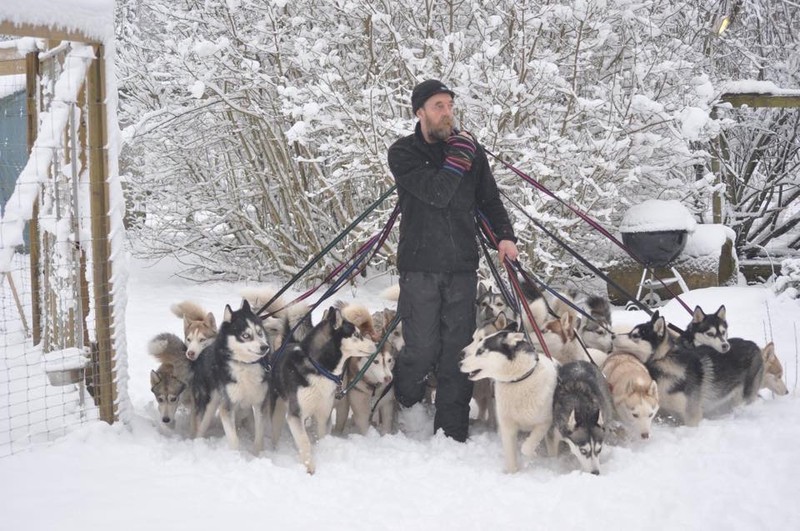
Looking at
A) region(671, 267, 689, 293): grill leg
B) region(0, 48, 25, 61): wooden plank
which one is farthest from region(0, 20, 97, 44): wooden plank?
region(671, 267, 689, 293): grill leg

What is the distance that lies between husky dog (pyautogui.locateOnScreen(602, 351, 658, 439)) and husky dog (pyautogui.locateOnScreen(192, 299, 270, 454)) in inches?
85.1

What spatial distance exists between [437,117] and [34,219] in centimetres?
315

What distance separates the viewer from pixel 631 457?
161 inches

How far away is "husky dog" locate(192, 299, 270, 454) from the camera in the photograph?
4348 mm

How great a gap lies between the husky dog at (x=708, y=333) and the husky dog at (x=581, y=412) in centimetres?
96

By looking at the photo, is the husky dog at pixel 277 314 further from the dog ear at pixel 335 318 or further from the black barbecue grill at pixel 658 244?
the black barbecue grill at pixel 658 244

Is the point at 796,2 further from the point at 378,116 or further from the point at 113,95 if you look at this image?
the point at 113,95

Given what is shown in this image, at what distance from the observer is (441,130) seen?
14.6 ft

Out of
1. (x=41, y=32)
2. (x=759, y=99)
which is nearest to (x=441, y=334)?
(x=41, y=32)

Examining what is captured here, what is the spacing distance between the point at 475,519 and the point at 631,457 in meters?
1.16

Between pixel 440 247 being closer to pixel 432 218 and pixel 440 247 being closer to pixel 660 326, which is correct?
pixel 432 218

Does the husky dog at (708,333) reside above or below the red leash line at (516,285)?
below

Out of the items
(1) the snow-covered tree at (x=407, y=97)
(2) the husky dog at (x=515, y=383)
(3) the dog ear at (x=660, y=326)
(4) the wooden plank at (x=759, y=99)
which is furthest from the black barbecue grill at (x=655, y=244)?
(2) the husky dog at (x=515, y=383)

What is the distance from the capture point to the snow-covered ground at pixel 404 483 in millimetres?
3346
